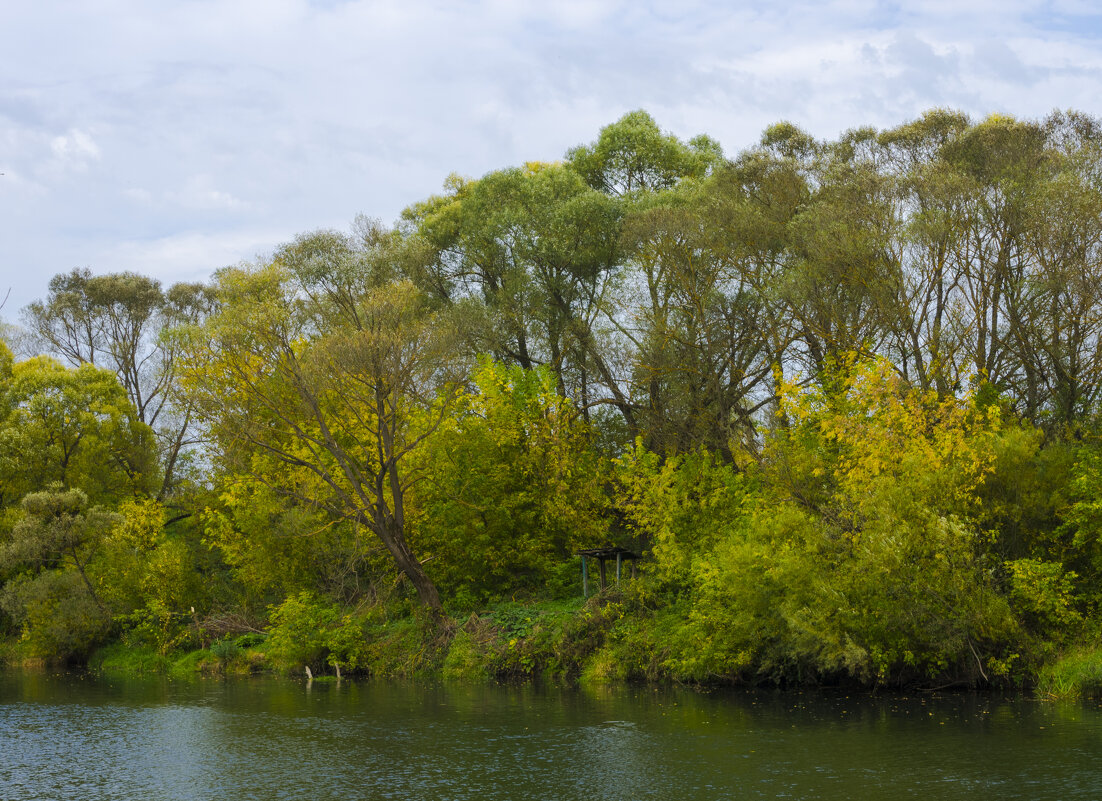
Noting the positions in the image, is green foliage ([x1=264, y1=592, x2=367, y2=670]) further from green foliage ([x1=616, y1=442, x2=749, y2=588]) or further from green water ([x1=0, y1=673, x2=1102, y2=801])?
green foliage ([x1=616, y1=442, x2=749, y2=588])

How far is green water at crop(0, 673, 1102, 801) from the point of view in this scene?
16.9m

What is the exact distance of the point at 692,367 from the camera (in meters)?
39.5

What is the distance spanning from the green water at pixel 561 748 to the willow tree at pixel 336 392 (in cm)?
1028

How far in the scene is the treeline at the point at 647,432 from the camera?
26.7m

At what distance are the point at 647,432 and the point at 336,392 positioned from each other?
491 inches

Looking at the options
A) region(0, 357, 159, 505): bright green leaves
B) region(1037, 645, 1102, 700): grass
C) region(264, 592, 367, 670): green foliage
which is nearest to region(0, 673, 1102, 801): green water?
region(1037, 645, 1102, 700): grass

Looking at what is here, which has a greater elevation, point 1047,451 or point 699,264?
point 699,264

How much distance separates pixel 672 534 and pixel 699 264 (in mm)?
11777

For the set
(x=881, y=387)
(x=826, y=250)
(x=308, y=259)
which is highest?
(x=308, y=259)

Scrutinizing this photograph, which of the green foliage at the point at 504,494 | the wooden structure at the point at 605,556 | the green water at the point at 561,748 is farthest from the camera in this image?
the green foliage at the point at 504,494

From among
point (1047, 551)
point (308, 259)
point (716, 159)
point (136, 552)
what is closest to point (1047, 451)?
point (1047, 551)

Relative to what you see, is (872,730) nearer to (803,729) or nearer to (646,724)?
(803,729)

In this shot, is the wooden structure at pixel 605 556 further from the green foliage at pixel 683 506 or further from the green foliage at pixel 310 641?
the green foliage at pixel 310 641

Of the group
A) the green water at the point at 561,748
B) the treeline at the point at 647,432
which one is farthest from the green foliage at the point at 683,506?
the green water at the point at 561,748
